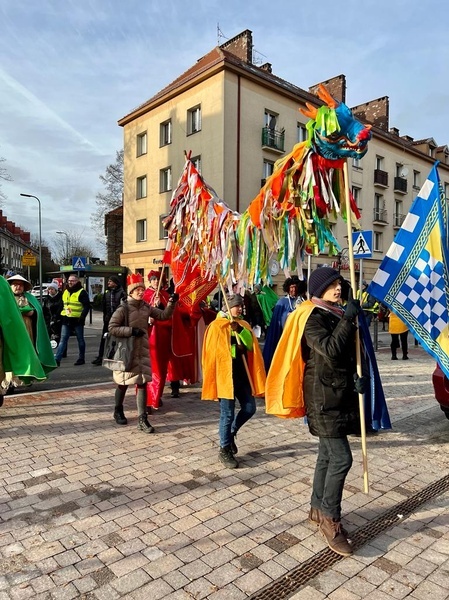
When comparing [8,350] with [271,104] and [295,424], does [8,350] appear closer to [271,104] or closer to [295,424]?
[295,424]

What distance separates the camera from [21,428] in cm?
534

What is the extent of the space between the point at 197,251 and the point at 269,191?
169cm

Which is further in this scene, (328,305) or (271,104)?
(271,104)

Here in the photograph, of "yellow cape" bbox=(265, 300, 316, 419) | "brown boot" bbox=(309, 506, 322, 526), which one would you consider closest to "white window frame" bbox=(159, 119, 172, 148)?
"yellow cape" bbox=(265, 300, 316, 419)

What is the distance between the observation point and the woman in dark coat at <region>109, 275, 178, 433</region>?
517 cm

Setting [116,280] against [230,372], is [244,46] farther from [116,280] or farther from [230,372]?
[230,372]

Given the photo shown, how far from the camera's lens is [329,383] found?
2.97 meters

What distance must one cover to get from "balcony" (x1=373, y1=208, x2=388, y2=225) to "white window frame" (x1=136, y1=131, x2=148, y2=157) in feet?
53.8

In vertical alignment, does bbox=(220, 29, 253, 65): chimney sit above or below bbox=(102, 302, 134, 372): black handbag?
above

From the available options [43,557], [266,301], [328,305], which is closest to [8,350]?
[43,557]

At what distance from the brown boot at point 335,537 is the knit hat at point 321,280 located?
1.49 meters

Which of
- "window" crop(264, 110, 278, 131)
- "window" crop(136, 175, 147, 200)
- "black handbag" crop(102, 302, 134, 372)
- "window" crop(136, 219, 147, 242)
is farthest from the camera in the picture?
"window" crop(136, 219, 147, 242)

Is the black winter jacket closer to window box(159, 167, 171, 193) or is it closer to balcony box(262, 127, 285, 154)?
balcony box(262, 127, 285, 154)

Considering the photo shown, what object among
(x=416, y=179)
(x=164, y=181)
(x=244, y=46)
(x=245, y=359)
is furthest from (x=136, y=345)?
(x=416, y=179)
